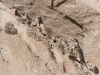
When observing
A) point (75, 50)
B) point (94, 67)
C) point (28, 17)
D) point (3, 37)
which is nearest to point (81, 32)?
point (75, 50)

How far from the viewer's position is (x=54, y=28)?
87.0 inches

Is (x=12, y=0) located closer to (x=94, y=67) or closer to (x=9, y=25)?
(x=9, y=25)

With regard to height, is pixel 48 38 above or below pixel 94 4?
below

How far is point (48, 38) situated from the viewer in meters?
2.04

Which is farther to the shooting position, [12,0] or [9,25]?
[12,0]

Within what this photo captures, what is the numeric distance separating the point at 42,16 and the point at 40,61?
0.62 meters

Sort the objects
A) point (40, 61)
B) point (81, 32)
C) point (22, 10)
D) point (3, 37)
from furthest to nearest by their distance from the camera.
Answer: point (22, 10), point (81, 32), point (3, 37), point (40, 61)

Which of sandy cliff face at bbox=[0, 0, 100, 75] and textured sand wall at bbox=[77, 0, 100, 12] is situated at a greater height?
textured sand wall at bbox=[77, 0, 100, 12]

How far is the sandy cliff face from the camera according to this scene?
5.69 feet

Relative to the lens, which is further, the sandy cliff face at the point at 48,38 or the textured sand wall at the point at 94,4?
the textured sand wall at the point at 94,4

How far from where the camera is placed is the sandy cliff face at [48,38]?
1.73 meters

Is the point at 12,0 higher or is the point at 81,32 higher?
the point at 12,0

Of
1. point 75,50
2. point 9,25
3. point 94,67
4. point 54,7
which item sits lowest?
point 94,67

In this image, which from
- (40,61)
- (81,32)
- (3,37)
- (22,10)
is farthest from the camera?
(22,10)
